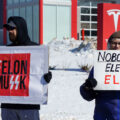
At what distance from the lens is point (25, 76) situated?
179 inches

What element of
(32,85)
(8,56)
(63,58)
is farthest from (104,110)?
(63,58)

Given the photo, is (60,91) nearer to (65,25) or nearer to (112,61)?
(112,61)

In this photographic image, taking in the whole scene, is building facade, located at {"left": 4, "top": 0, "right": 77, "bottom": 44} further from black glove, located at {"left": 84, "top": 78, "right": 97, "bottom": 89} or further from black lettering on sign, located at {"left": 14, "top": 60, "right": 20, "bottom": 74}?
black glove, located at {"left": 84, "top": 78, "right": 97, "bottom": 89}

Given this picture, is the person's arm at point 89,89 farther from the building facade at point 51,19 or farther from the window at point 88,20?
the window at point 88,20

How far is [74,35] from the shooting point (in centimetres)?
2942

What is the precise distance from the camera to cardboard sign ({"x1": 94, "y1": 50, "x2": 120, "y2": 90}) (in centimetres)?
425

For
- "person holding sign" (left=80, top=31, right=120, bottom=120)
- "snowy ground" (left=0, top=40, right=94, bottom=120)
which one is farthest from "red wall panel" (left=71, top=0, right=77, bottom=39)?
"person holding sign" (left=80, top=31, right=120, bottom=120)

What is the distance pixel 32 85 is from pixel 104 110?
3.12ft

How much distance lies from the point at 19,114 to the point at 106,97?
99cm

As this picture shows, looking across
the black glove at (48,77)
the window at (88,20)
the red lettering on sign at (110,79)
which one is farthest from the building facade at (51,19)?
the red lettering on sign at (110,79)

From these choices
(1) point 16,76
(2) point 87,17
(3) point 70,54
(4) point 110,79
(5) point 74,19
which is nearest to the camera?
(4) point 110,79

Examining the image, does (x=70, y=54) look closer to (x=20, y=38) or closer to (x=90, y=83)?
(x=20, y=38)

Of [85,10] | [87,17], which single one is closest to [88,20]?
[87,17]

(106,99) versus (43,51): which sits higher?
(43,51)
